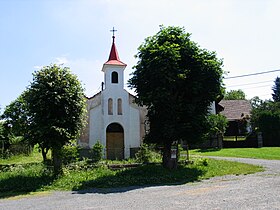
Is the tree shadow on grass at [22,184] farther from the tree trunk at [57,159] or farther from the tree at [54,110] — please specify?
the tree at [54,110]

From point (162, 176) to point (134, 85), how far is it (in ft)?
18.6

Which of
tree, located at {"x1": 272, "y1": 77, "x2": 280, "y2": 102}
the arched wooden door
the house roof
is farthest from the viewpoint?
tree, located at {"x1": 272, "y1": 77, "x2": 280, "y2": 102}

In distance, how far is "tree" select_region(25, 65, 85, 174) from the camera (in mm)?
15117

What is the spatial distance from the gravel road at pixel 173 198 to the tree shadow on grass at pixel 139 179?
1.71 feet

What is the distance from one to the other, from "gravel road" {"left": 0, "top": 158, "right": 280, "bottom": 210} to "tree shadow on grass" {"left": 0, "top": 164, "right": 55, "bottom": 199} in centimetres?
148

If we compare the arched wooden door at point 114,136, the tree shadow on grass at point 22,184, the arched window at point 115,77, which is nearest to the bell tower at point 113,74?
the arched window at point 115,77

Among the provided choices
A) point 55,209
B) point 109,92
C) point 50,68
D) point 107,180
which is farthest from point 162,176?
point 109,92

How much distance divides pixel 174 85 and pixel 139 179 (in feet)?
18.4

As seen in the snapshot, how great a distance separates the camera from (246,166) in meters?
17.9

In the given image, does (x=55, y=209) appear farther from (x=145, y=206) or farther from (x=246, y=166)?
(x=246, y=166)

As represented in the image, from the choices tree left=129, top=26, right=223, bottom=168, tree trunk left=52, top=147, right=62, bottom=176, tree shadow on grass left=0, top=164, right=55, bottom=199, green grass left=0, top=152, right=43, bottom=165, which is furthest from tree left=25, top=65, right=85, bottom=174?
green grass left=0, top=152, right=43, bottom=165

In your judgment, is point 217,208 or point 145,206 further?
point 145,206

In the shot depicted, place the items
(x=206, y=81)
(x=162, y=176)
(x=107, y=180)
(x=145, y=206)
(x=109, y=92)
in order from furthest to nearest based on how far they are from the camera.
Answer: (x=109, y=92)
(x=206, y=81)
(x=162, y=176)
(x=107, y=180)
(x=145, y=206)

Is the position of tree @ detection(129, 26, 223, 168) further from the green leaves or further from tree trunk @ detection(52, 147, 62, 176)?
tree trunk @ detection(52, 147, 62, 176)
